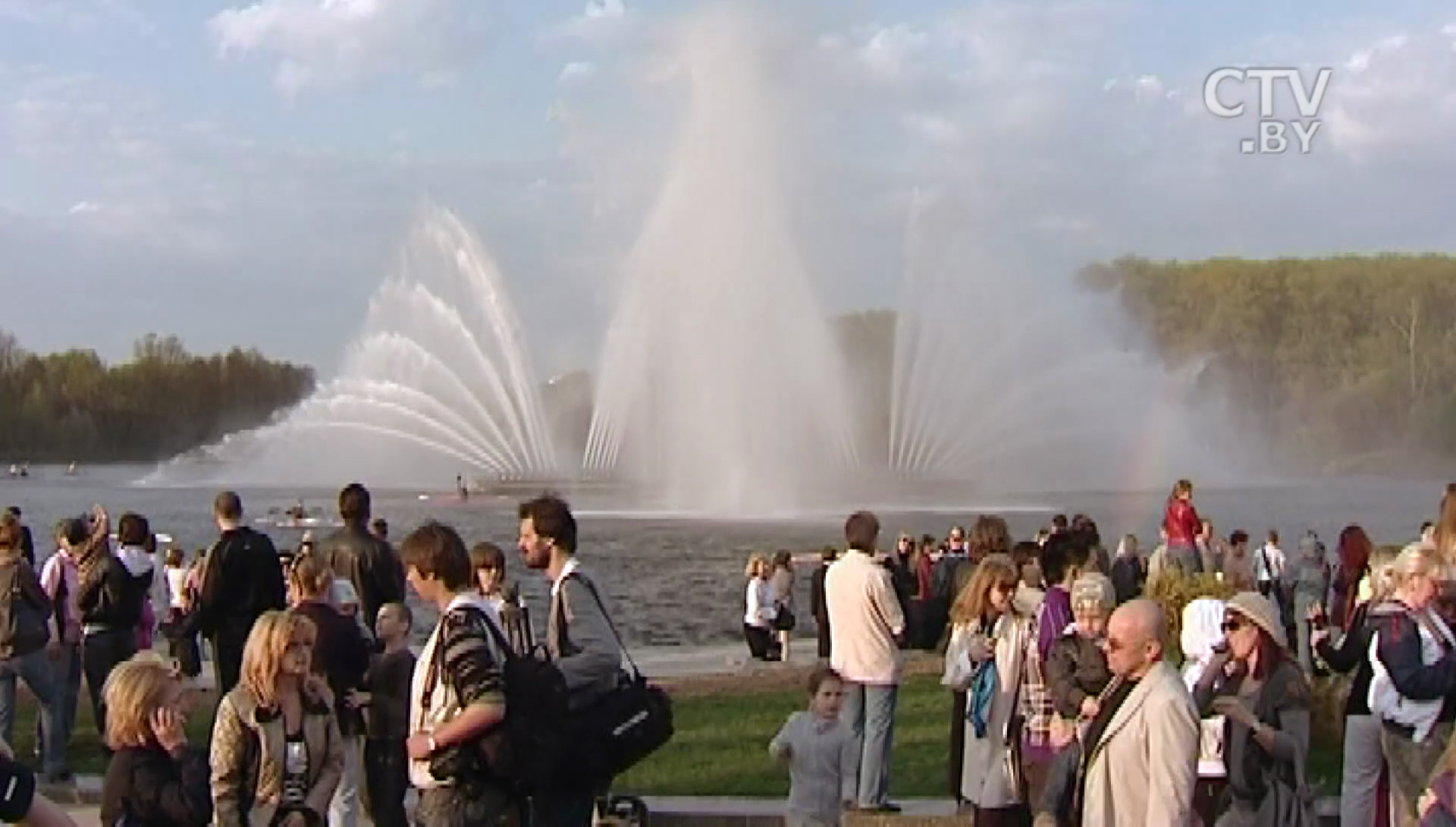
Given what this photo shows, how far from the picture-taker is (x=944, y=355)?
4328 cm

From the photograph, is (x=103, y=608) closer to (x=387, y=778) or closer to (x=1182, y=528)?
(x=387, y=778)

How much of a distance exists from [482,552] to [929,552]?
11.8 m

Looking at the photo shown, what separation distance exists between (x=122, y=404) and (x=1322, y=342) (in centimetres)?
8856

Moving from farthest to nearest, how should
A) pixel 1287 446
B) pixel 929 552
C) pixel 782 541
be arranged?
1. pixel 1287 446
2. pixel 782 541
3. pixel 929 552

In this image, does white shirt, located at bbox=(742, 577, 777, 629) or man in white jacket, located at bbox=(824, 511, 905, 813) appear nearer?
man in white jacket, located at bbox=(824, 511, 905, 813)

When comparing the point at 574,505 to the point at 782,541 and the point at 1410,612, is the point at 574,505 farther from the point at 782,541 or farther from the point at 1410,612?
the point at 1410,612

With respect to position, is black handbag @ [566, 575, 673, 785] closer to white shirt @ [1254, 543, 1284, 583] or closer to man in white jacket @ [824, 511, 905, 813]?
man in white jacket @ [824, 511, 905, 813]

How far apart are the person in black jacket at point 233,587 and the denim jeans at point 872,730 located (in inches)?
127

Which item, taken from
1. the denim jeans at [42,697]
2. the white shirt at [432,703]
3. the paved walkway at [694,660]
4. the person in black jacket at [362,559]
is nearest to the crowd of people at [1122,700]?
the white shirt at [432,703]

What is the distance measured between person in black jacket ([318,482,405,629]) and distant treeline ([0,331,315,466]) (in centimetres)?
12370

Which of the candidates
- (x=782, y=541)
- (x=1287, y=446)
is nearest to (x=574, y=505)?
(x=782, y=541)

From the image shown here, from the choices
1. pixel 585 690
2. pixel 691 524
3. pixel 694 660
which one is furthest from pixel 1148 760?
pixel 691 524

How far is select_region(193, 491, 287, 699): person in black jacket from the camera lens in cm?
904

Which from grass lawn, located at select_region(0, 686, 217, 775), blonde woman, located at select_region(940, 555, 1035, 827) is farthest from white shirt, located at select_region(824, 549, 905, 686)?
grass lawn, located at select_region(0, 686, 217, 775)
